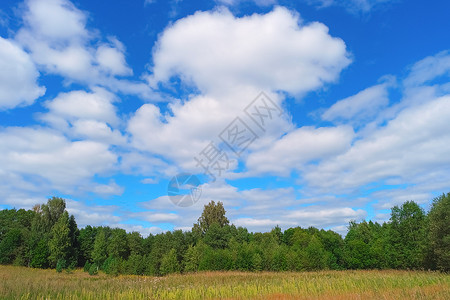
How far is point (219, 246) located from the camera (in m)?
69.7

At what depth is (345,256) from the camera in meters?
58.1

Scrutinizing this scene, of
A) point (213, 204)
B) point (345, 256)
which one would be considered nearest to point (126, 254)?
point (213, 204)

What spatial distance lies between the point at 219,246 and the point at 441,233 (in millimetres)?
47582

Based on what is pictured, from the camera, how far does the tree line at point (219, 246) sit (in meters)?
44.1

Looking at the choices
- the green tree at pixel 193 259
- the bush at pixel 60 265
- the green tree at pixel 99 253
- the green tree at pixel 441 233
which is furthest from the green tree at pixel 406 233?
the bush at pixel 60 265

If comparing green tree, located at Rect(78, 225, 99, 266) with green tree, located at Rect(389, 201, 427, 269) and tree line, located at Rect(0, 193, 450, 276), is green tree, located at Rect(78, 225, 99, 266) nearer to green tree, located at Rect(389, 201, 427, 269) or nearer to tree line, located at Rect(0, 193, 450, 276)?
tree line, located at Rect(0, 193, 450, 276)

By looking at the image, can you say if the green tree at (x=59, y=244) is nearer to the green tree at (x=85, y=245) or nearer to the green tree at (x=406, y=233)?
the green tree at (x=85, y=245)

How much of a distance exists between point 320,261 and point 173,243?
98.8 ft

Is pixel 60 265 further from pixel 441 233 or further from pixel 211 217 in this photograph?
pixel 441 233

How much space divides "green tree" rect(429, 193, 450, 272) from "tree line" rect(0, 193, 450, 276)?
97mm

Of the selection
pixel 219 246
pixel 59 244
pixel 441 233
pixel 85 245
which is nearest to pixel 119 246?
pixel 59 244

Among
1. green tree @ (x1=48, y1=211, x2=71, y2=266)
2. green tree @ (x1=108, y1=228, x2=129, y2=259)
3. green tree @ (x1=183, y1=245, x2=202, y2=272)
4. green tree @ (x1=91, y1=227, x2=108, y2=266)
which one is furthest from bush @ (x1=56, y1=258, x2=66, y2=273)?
green tree @ (x1=183, y1=245, x2=202, y2=272)

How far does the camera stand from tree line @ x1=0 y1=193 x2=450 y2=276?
145ft

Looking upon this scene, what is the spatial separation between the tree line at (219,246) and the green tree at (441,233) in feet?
0.32
